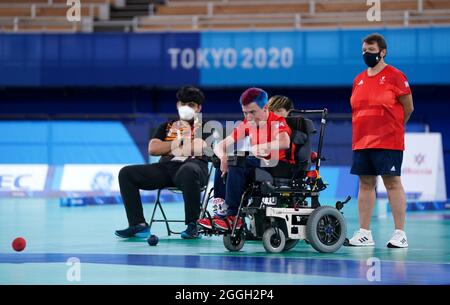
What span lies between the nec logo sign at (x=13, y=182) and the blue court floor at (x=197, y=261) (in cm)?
683

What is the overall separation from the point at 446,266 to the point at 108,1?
15.4 meters

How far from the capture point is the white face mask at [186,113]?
31.3 ft

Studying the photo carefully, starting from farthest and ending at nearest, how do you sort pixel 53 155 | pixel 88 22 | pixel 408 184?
pixel 88 22 → pixel 53 155 → pixel 408 184

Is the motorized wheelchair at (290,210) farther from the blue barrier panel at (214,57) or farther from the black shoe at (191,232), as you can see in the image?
the blue barrier panel at (214,57)

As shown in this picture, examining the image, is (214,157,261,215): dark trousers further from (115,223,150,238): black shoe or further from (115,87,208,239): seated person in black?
(115,223,150,238): black shoe

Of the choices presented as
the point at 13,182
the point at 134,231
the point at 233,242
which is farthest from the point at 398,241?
the point at 13,182

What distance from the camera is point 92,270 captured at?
21.5 feet

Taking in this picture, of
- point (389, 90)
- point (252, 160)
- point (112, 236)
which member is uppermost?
point (389, 90)

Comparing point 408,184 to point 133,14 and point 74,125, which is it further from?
point 133,14

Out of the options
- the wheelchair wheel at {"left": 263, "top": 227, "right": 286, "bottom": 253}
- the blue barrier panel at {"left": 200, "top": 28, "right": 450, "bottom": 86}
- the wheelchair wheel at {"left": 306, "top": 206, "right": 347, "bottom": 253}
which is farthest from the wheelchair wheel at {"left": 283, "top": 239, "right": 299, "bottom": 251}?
the blue barrier panel at {"left": 200, "top": 28, "right": 450, "bottom": 86}


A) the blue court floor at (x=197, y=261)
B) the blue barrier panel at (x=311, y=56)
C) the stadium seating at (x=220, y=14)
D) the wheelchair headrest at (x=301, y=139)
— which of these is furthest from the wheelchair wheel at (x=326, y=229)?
the stadium seating at (x=220, y=14)

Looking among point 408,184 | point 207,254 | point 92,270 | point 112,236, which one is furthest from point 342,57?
point 92,270

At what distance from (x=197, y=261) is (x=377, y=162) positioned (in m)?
2.15

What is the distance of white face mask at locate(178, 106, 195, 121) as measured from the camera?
9.53 metres
